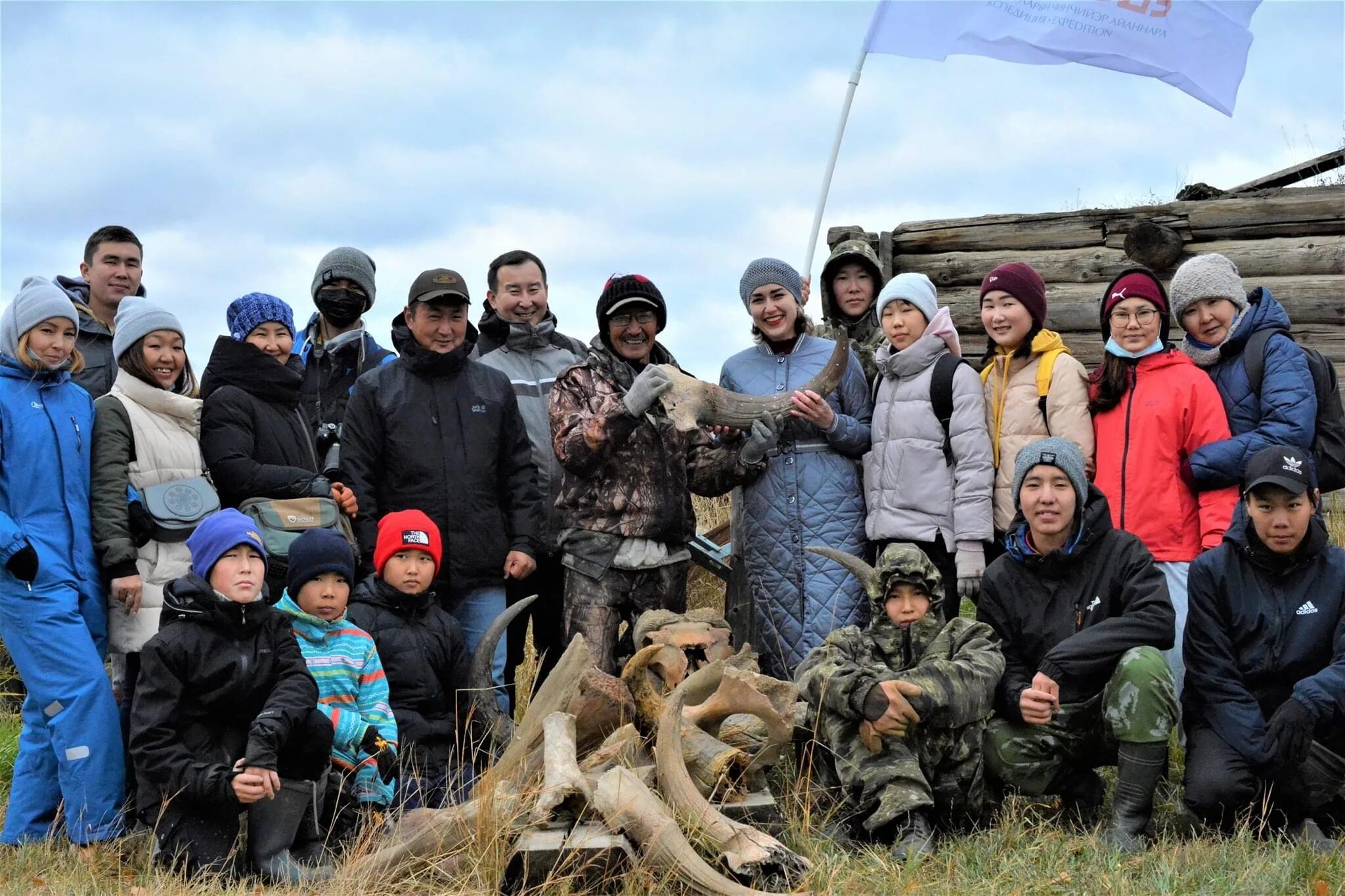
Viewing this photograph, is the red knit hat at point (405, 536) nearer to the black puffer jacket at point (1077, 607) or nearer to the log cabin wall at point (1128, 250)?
the black puffer jacket at point (1077, 607)

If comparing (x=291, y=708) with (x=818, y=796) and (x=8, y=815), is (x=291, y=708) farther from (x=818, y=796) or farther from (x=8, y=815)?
A: (x=818, y=796)

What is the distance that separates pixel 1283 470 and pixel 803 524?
2.08m

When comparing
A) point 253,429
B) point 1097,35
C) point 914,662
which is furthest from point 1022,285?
point 1097,35

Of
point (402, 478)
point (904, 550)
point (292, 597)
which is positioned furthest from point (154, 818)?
point (904, 550)

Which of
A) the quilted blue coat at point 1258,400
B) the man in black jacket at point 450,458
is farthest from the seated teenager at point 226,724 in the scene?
the quilted blue coat at point 1258,400

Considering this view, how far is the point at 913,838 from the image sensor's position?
481cm

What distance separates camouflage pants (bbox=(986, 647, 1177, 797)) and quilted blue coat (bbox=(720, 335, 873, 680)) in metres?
0.96

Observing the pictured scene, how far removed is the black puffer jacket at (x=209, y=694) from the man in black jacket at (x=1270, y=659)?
3600 millimetres

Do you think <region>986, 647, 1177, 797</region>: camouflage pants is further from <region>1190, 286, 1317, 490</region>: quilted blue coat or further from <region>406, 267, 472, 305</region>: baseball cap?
<region>406, 267, 472, 305</region>: baseball cap

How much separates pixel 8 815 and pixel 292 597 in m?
1.54

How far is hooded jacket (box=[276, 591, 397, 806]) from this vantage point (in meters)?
4.98

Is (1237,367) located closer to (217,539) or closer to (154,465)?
(217,539)

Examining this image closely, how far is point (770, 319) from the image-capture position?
6.18 m

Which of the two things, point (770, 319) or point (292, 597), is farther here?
point (770, 319)
